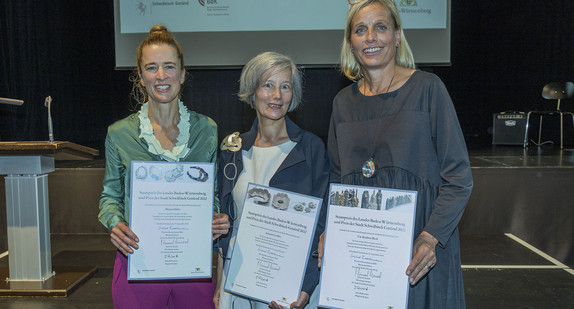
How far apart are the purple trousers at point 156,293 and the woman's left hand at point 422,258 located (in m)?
0.75

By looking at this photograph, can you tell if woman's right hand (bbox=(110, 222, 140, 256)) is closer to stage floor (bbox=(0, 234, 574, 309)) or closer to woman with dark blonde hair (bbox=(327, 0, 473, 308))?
woman with dark blonde hair (bbox=(327, 0, 473, 308))

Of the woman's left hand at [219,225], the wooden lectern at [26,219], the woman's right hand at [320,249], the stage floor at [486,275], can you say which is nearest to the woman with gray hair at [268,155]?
the woman's left hand at [219,225]

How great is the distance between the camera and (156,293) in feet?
5.64

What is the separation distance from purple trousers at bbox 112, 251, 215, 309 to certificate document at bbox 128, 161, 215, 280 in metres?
0.10

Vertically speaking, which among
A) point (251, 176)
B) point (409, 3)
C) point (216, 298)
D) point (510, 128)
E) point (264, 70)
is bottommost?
point (216, 298)

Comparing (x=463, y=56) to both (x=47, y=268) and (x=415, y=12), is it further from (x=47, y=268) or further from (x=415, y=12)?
(x=47, y=268)

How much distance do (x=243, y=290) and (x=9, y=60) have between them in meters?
6.32

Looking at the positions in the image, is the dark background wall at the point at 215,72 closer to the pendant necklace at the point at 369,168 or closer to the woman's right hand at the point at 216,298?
the woman's right hand at the point at 216,298

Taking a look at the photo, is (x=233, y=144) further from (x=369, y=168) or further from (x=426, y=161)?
(x=426, y=161)

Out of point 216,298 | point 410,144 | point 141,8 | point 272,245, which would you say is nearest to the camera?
point 410,144

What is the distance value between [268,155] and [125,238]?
0.61 meters

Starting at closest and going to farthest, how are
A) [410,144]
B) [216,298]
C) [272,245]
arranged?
[410,144] → [272,245] → [216,298]

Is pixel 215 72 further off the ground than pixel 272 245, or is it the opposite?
pixel 215 72

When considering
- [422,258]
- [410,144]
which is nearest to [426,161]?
[410,144]
